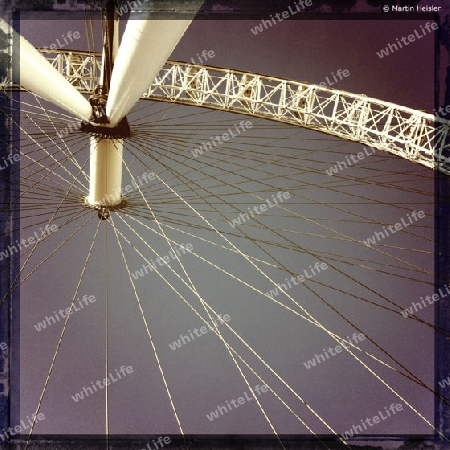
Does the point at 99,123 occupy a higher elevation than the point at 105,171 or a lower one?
higher

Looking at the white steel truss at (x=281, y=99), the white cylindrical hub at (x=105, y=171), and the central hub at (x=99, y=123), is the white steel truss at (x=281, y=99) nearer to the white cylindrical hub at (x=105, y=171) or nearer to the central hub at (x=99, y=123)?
the white cylindrical hub at (x=105, y=171)

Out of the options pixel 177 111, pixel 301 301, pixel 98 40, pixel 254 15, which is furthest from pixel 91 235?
pixel 254 15

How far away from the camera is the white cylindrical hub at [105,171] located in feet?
23.3

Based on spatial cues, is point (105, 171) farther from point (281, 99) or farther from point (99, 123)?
point (281, 99)

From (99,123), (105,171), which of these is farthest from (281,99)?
(99,123)

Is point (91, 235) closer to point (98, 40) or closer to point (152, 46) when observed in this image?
point (98, 40)

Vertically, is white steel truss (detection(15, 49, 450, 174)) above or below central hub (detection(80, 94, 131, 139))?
above

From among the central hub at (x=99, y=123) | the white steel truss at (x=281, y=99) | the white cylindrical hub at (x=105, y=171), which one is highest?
the white steel truss at (x=281, y=99)

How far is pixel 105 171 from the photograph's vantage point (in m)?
7.38

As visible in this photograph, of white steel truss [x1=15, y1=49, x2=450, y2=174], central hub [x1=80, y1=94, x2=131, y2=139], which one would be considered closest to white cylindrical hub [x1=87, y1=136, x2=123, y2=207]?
central hub [x1=80, y1=94, x2=131, y2=139]

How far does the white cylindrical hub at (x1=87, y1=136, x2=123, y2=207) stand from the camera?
7087mm

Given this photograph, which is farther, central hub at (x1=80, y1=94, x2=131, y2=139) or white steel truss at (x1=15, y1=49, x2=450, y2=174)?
white steel truss at (x1=15, y1=49, x2=450, y2=174)

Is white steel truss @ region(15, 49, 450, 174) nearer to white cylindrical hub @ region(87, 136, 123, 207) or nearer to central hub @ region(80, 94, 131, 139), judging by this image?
white cylindrical hub @ region(87, 136, 123, 207)

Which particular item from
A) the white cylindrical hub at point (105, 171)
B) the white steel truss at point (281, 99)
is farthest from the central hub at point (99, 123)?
the white steel truss at point (281, 99)
